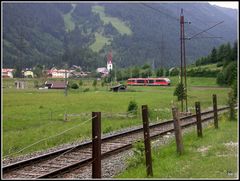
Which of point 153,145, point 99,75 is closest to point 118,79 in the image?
point 99,75

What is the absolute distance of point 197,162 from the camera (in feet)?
34.0

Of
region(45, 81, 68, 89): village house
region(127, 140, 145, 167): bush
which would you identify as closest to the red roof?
region(45, 81, 68, 89): village house

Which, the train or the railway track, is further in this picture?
the train

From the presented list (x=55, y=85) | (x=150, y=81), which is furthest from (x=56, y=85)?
(x=150, y=81)

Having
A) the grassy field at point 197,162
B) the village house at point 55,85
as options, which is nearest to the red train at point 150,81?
the village house at point 55,85

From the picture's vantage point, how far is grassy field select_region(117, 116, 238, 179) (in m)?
8.87

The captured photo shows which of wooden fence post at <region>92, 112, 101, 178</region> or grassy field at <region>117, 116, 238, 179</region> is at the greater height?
wooden fence post at <region>92, 112, 101, 178</region>

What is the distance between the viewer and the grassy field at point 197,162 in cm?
887

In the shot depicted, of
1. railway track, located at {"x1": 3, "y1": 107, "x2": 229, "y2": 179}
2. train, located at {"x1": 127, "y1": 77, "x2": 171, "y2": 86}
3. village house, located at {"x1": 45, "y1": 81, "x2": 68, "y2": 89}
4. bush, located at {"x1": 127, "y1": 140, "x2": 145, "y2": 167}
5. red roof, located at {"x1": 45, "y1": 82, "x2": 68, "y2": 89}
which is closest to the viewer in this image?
railway track, located at {"x1": 3, "y1": 107, "x2": 229, "y2": 179}

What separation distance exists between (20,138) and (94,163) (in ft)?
44.6

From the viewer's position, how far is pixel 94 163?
8.55 meters

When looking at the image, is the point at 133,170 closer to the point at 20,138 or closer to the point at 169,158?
the point at 169,158

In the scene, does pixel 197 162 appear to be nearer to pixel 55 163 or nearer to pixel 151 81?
pixel 55 163

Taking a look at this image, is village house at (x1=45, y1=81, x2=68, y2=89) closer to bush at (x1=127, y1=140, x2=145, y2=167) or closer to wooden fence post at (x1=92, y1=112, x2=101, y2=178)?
bush at (x1=127, y1=140, x2=145, y2=167)
